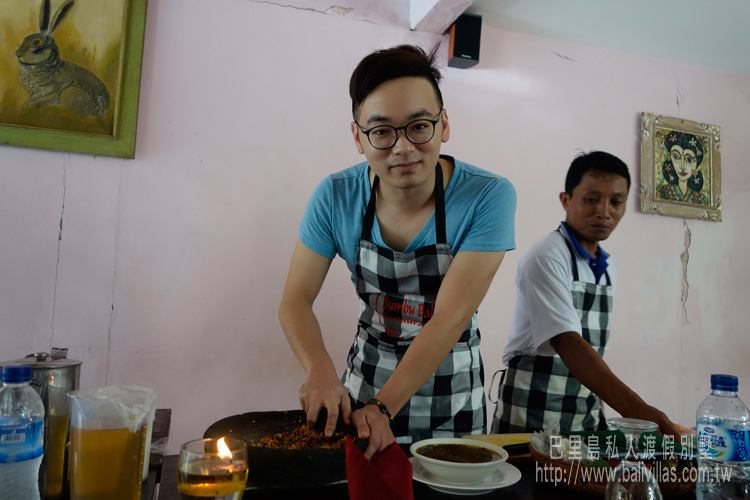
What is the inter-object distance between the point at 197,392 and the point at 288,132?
1374mm

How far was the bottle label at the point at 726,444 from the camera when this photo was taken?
0.99m

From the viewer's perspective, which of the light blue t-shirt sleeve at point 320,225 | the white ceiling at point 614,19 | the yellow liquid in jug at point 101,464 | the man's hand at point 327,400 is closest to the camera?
the yellow liquid in jug at point 101,464

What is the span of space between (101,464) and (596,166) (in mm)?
1890

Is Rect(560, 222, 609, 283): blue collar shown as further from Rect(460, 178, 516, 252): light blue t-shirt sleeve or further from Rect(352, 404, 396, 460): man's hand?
Rect(352, 404, 396, 460): man's hand

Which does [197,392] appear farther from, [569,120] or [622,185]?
[569,120]

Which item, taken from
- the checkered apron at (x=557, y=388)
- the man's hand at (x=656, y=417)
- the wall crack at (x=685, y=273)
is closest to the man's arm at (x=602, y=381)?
the man's hand at (x=656, y=417)

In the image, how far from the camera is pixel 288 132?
9.28ft

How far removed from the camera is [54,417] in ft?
3.13

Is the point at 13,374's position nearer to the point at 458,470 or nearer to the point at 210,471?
the point at 210,471

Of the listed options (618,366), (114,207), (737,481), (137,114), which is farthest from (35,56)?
(618,366)

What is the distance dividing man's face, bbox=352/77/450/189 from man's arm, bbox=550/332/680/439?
0.72 m

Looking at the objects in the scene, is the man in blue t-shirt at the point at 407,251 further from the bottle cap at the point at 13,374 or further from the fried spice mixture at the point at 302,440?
the bottle cap at the point at 13,374

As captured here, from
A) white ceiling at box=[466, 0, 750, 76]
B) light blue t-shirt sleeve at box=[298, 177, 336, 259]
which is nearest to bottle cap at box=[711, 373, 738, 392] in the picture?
light blue t-shirt sleeve at box=[298, 177, 336, 259]

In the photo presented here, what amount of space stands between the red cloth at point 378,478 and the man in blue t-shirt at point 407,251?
1.45 ft
